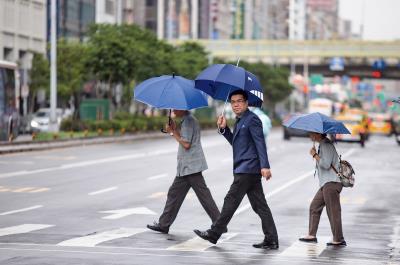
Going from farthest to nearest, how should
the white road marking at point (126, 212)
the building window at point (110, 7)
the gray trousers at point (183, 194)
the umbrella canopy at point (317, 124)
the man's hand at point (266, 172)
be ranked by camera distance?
the building window at point (110, 7) < the white road marking at point (126, 212) < the gray trousers at point (183, 194) < the umbrella canopy at point (317, 124) < the man's hand at point (266, 172)

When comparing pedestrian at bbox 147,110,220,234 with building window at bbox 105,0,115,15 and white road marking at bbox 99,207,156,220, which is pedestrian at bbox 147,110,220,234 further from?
building window at bbox 105,0,115,15

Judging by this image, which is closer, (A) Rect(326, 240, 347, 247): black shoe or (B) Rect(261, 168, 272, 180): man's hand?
(B) Rect(261, 168, 272, 180): man's hand

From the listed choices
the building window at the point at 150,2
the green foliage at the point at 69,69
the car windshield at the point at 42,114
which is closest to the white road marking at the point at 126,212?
the car windshield at the point at 42,114

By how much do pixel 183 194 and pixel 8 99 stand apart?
31.8 meters

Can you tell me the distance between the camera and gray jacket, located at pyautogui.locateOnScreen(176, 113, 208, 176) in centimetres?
1641

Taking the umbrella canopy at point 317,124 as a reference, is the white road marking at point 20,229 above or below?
below

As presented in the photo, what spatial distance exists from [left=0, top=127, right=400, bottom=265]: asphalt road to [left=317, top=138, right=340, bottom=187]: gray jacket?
0.87 meters

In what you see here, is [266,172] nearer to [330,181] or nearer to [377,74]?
[330,181]

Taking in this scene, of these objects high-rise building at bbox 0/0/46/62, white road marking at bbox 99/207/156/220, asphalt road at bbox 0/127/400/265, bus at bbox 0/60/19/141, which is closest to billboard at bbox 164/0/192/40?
high-rise building at bbox 0/0/46/62

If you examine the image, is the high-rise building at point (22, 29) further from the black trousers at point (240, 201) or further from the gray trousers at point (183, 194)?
the black trousers at point (240, 201)

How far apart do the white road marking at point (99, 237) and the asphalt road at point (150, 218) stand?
0.02 m

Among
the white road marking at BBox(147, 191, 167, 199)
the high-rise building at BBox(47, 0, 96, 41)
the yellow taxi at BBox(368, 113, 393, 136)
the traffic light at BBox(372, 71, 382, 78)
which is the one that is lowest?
the yellow taxi at BBox(368, 113, 393, 136)

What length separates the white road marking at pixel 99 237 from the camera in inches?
594

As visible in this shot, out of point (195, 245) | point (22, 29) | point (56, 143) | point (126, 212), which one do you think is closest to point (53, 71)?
point (56, 143)
